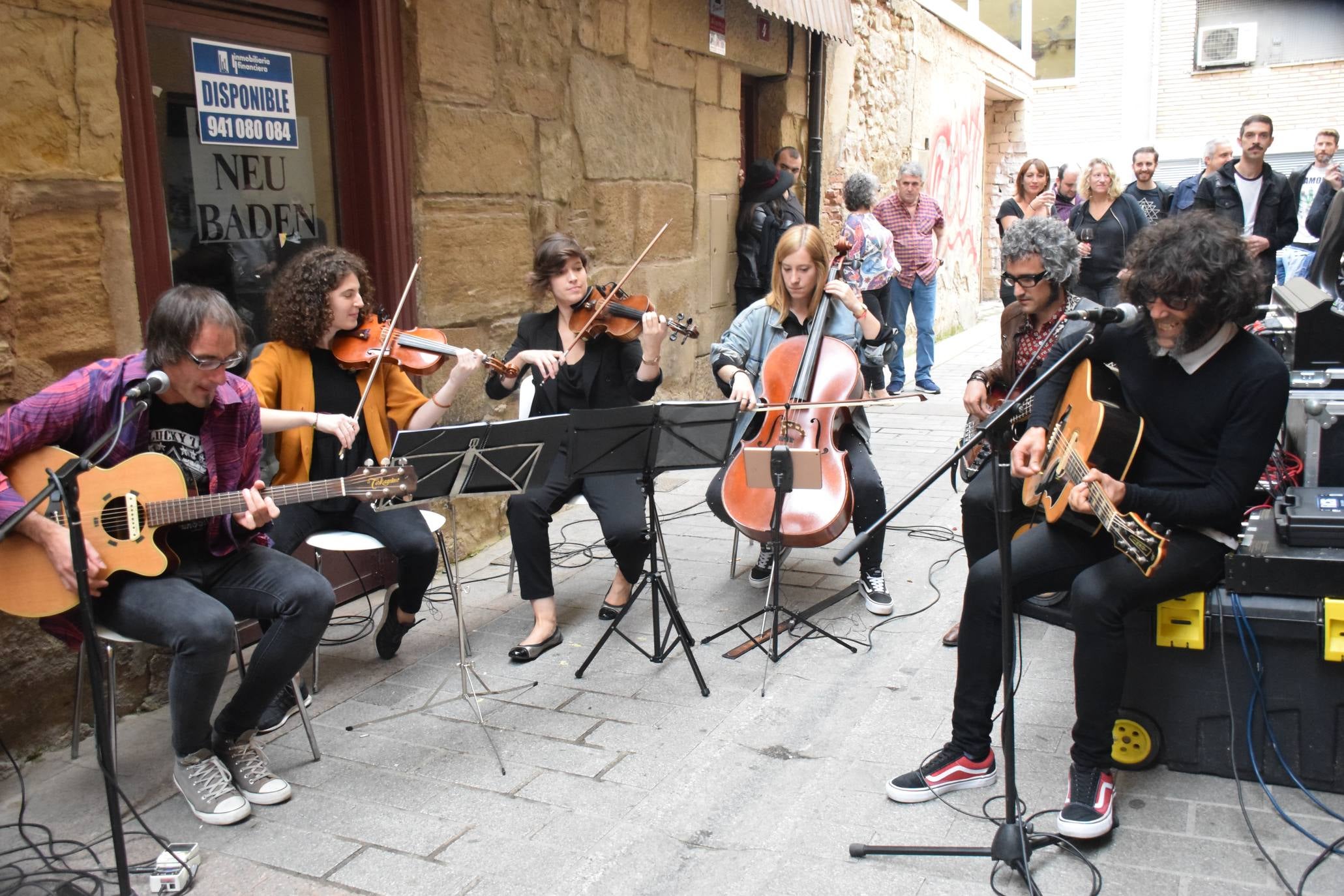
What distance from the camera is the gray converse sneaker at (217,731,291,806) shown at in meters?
2.95

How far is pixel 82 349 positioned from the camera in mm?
3287

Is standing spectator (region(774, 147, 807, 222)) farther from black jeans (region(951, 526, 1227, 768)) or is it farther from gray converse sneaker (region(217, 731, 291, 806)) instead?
gray converse sneaker (region(217, 731, 291, 806))

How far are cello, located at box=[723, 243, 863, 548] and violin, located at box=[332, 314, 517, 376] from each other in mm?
953

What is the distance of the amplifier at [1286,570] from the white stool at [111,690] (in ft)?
8.17

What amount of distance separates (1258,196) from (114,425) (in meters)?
6.77

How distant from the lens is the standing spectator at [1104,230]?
674 centimetres

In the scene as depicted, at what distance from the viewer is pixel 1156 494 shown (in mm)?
2721

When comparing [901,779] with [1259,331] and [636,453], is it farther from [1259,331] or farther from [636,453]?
[1259,331]

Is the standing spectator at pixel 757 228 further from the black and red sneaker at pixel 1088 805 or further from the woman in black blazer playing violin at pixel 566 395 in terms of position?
the black and red sneaker at pixel 1088 805

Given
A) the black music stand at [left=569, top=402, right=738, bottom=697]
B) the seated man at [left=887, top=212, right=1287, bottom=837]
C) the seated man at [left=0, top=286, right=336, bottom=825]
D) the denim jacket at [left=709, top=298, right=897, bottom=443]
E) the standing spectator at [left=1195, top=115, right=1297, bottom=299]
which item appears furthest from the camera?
the standing spectator at [left=1195, top=115, right=1297, bottom=299]

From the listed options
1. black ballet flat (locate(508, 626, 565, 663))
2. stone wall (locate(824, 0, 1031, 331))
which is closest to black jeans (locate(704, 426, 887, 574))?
black ballet flat (locate(508, 626, 565, 663))

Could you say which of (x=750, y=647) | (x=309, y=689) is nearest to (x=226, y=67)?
(x=309, y=689)

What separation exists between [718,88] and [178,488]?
5097mm

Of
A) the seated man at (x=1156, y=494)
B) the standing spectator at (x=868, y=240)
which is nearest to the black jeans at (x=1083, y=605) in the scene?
the seated man at (x=1156, y=494)
